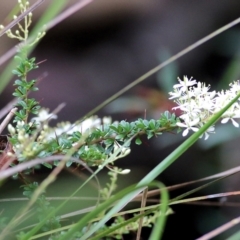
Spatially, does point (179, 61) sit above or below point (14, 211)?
above

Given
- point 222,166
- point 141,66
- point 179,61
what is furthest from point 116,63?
point 222,166

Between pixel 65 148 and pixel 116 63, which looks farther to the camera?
pixel 116 63

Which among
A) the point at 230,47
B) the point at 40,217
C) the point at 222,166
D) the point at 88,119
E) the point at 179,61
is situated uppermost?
the point at 179,61

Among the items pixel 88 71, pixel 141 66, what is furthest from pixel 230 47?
pixel 88 71

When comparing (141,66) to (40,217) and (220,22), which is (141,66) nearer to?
(220,22)

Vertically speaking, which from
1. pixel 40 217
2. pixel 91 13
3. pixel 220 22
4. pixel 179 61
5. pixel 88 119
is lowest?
pixel 40 217

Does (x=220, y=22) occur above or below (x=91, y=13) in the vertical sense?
below

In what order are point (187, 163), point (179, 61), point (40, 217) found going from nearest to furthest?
point (40, 217) < point (187, 163) < point (179, 61)

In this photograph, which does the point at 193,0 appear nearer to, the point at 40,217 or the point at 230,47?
the point at 230,47

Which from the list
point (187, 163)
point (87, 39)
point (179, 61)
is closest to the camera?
point (187, 163)
